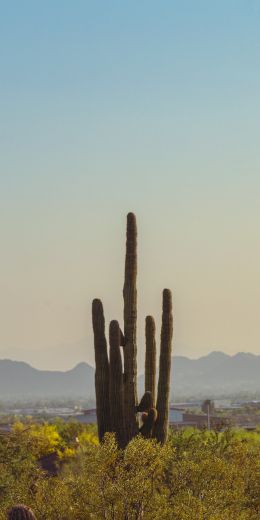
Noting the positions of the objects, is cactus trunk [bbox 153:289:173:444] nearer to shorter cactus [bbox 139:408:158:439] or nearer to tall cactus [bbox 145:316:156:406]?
shorter cactus [bbox 139:408:158:439]

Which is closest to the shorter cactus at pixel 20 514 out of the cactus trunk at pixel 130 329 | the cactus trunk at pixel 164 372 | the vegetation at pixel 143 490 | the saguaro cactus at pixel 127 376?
the vegetation at pixel 143 490

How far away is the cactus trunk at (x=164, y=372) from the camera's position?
84.9ft

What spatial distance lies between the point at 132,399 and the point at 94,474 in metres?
5.36

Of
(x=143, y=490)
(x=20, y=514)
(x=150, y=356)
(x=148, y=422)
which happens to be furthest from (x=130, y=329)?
(x=20, y=514)

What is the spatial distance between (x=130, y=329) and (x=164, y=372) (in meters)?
1.71

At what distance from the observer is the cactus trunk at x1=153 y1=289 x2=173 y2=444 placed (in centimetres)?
2588

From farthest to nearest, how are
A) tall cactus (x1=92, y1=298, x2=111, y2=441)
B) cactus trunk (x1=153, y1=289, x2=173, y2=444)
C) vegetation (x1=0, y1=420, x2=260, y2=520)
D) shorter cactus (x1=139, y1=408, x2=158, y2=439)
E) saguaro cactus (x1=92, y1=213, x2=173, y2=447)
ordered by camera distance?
cactus trunk (x1=153, y1=289, x2=173, y2=444), shorter cactus (x1=139, y1=408, x2=158, y2=439), tall cactus (x1=92, y1=298, x2=111, y2=441), saguaro cactus (x1=92, y1=213, x2=173, y2=447), vegetation (x1=0, y1=420, x2=260, y2=520)

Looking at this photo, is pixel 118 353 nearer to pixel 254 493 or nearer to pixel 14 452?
pixel 254 493

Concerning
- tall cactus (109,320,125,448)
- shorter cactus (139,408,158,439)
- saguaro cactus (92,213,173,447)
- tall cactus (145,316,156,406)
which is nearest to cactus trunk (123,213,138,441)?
saguaro cactus (92,213,173,447)

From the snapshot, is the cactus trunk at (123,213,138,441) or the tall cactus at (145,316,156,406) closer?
the cactus trunk at (123,213,138,441)

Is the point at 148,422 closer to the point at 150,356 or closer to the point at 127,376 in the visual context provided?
the point at 127,376

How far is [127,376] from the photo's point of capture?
82.3 feet

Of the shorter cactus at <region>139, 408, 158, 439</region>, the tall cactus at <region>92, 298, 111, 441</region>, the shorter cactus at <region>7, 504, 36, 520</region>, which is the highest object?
the tall cactus at <region>92, 298, 111, 441</region>

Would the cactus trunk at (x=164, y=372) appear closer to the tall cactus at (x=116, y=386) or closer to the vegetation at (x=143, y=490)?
the tall cactus at (x=116, y=386)
